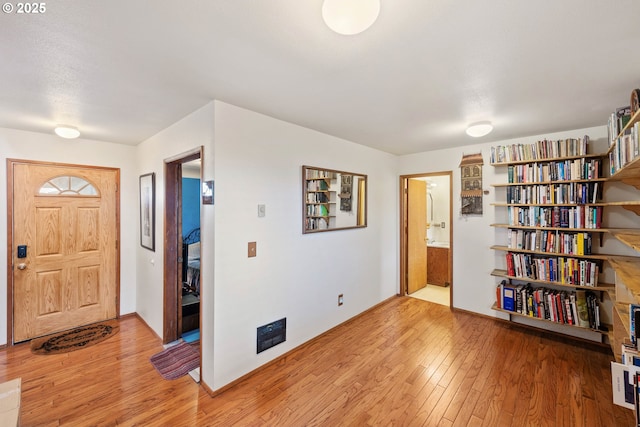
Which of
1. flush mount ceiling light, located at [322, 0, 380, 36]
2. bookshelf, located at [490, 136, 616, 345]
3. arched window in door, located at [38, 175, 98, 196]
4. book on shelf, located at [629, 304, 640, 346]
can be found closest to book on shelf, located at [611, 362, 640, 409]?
book on shelf, located at [629, 304, 640, 346]

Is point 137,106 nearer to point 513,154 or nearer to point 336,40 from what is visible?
point 336,40

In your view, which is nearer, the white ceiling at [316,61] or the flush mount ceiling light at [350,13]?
the flush mount ceiling light at [350,13]

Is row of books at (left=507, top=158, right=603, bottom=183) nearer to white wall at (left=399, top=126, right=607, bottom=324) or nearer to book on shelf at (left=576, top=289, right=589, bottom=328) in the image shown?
white wall at (left=399, top=126, right=607, bottom=324)

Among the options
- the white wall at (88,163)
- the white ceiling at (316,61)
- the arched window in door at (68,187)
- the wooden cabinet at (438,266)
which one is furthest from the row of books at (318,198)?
the wooden cabinet at (438,266)

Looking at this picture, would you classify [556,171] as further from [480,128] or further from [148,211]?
[148,211]

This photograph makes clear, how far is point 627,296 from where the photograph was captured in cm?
192

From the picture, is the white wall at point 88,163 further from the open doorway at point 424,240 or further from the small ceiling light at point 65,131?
the open doorway at point 424,240

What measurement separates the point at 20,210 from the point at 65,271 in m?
0.84

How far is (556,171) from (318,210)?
271 centimetres

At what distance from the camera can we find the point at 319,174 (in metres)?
3.09

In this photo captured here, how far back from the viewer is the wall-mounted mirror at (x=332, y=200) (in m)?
2.94

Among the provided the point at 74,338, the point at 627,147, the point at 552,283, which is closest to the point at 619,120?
the point at 627,147

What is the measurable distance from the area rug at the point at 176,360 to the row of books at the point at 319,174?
7.24 feet

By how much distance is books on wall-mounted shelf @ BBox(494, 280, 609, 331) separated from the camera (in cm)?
282
